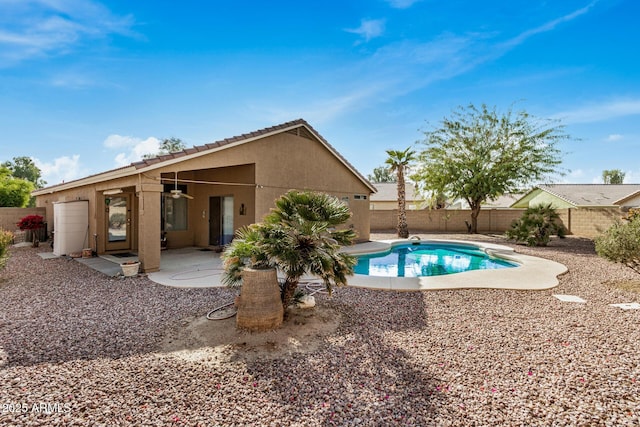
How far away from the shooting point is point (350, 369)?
4.01 metres

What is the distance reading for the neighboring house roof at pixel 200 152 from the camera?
8656 mm

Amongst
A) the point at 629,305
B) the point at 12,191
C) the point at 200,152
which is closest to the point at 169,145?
the point at 12,191

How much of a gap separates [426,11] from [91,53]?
38.8 feet

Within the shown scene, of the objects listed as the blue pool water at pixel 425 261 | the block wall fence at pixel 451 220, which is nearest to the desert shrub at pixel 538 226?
the blue pool water at pixel 425 261

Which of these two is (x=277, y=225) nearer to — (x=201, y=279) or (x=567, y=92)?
(x=201, y=279)

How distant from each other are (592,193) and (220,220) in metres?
31.6

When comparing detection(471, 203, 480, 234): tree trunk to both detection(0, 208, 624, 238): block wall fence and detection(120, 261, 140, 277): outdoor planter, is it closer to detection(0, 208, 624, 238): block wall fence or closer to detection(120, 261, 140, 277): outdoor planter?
detection(0, 208, 624, 238): block wall fence

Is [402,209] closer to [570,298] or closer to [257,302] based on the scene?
[570,298]

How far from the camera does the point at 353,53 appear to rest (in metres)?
12.7

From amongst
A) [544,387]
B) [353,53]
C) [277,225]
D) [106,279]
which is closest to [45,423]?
[277,225]

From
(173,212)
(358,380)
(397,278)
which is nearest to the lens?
(358,380)

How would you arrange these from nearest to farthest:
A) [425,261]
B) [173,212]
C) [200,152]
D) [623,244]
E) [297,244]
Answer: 1. [297,244]
2. [623,244]
3. [200,152]
4. [173,212]
5. [425,261]

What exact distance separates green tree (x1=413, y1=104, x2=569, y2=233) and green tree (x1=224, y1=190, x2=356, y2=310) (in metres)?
18.3

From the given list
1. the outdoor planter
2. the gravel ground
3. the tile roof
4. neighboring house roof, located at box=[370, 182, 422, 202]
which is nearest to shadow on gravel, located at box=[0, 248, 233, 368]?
the gravel ground
